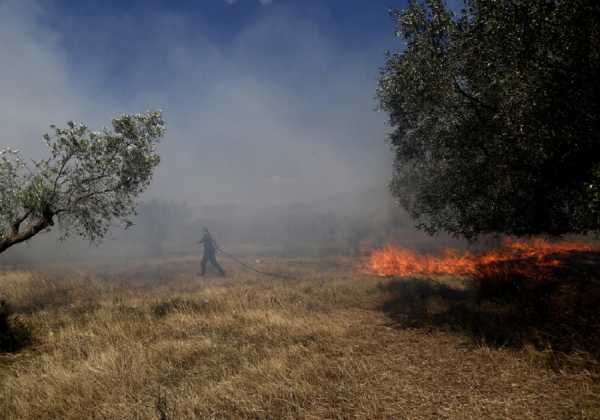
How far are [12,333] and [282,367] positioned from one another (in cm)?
810

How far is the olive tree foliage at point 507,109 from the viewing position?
757 cm

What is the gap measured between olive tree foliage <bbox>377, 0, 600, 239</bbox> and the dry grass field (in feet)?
11.5

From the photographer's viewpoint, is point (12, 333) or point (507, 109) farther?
point (12, 333)

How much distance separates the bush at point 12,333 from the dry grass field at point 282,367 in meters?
0.32

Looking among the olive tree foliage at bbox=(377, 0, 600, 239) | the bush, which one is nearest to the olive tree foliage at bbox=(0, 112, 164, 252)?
the bush

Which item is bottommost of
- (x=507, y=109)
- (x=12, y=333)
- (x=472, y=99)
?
(x=12, y=333)

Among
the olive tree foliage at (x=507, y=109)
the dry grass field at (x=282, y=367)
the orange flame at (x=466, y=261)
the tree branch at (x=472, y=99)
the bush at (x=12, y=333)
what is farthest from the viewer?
the orange flame at (x=466, y=261)

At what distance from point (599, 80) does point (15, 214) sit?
17.4 meters

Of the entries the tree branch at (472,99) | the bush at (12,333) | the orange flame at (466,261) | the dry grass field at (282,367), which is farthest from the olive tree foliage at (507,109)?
the bush at (12,333)

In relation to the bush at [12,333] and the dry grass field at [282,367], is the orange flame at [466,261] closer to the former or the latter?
the dry grass field at [282,367]

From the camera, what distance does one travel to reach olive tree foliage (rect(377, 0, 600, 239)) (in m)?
7.57

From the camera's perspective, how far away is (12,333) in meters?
9.49

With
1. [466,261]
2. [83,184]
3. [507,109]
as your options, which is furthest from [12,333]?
[466,261]

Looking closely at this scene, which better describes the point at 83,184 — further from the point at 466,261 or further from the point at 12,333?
the point at 466,261
